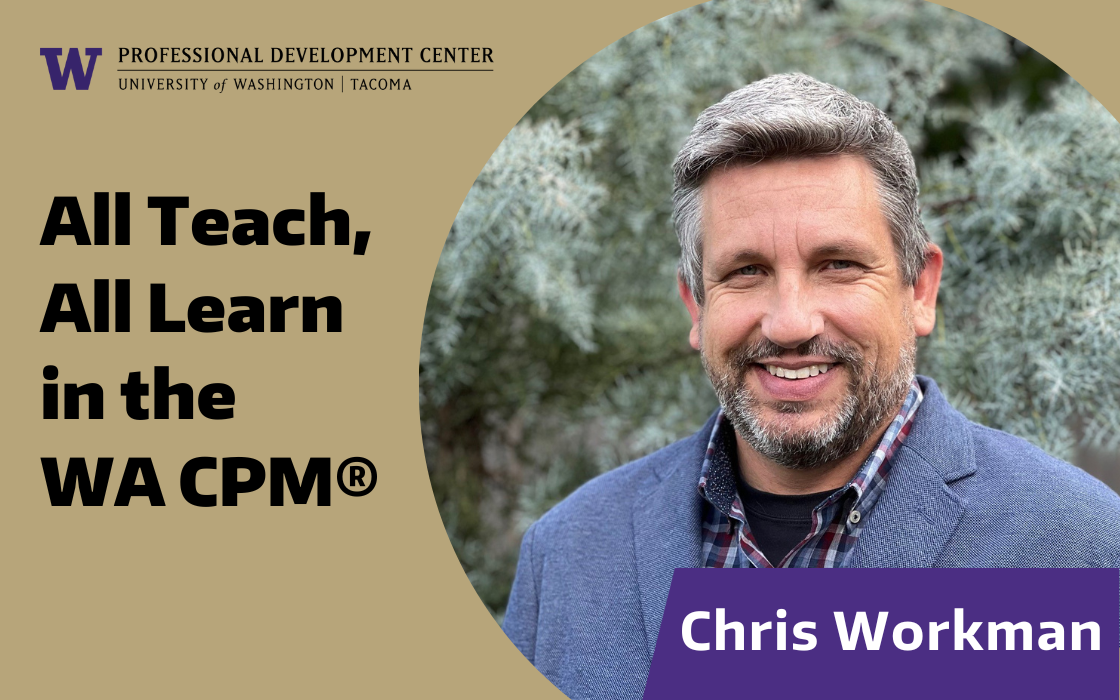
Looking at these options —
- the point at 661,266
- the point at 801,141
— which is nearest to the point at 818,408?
the point at 801,141

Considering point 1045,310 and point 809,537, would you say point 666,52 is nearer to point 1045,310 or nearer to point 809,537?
point 1045,310

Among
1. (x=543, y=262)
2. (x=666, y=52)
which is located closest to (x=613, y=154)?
(x=666, y=52)

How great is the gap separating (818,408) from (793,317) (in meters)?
0.21

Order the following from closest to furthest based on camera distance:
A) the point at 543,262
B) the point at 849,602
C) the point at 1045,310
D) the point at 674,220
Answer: the point at 849,602
the point at 674,220
the point at 1045,310
the point at 543,262

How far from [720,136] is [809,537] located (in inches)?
34.0

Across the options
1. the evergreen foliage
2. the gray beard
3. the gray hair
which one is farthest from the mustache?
the evergreen foliage

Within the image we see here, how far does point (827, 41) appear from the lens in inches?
138

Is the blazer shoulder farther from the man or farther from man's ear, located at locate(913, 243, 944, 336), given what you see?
man's ear, located at locate(913, 243, 944, 336)

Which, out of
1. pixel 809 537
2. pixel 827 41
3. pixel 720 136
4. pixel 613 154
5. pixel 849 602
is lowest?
pixel 849 602

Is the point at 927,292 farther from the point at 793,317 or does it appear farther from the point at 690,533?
the point at 690,533

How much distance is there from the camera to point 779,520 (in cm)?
210

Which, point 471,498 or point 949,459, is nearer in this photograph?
point 949,459

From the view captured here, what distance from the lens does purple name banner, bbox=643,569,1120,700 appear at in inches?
74.7

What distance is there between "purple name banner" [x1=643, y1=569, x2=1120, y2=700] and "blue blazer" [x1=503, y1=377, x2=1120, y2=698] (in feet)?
0.14
